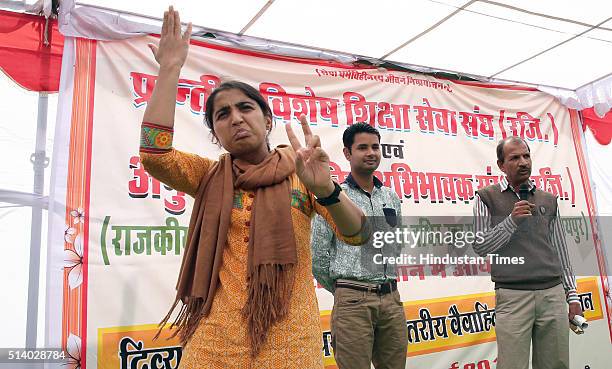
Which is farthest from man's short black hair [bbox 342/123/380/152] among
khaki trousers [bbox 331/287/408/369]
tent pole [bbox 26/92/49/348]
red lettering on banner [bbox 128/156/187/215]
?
tent pole [bbox 26/92/49/348]

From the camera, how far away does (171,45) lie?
44.6 inches

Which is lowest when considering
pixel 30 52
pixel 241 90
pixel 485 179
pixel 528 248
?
pixel 528 248

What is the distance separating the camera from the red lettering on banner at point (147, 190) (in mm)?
2678

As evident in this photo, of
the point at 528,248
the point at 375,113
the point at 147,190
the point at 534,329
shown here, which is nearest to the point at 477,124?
the point at 375,113

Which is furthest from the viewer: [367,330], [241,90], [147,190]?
[147,190]

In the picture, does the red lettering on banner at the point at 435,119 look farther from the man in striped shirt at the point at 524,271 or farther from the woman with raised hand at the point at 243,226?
the woman with raised hand at the point at 243,226

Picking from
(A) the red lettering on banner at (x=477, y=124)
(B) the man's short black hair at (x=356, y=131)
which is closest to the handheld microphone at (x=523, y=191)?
(B) the man's short black hair at (x=356, y=131)

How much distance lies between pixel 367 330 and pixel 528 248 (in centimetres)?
96

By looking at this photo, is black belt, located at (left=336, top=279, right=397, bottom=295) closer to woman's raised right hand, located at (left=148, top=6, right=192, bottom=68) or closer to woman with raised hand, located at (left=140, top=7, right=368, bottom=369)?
woman with raised hand, located at (left=140, top=7, right=368, bottom=369)

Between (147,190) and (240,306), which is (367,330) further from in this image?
(147,190)

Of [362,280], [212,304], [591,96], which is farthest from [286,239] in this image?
[591,96]

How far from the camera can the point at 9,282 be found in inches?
92.7

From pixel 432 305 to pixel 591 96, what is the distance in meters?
2.53

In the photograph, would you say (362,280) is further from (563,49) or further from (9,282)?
(563,49)
